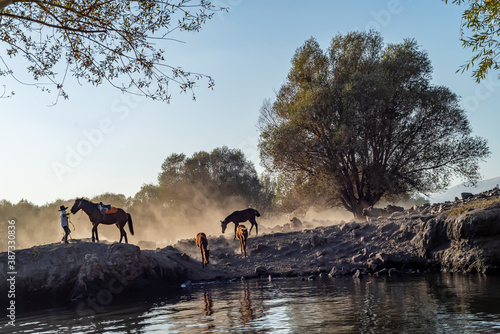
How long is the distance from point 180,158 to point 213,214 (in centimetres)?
1030

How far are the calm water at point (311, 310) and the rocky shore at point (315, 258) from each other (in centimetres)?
201

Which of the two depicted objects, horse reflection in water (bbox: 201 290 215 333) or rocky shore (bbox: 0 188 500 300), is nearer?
horse reflection in water (bbox: 201 290 215 333)

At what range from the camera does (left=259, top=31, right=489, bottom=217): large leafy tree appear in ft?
107

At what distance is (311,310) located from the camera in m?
11.8

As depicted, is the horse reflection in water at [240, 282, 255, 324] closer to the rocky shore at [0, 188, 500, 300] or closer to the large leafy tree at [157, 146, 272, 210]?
the rocky shore at [0, 188, 500, 300]

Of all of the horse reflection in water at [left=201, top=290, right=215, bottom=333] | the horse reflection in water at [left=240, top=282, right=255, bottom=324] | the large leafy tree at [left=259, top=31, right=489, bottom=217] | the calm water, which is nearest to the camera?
the calm water

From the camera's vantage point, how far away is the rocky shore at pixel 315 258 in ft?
61.0

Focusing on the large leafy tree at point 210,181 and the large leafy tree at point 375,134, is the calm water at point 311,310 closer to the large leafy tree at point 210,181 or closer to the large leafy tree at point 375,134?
the large leafy tree at point 375,134

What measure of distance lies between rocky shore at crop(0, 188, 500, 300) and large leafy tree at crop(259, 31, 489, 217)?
7727 millimetres

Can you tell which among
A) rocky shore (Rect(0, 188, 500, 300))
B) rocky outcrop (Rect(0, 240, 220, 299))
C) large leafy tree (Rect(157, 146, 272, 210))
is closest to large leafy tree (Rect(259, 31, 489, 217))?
rocky shore (Rect(0, 188, 500, 300))

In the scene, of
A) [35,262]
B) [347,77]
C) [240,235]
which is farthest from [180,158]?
[35,262]

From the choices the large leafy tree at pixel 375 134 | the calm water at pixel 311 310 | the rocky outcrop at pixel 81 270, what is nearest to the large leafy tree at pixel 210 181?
the large leafy tree at pixel 375 134

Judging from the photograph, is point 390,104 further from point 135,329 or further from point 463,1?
point 135,329

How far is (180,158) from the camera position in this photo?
70875 millimetres
